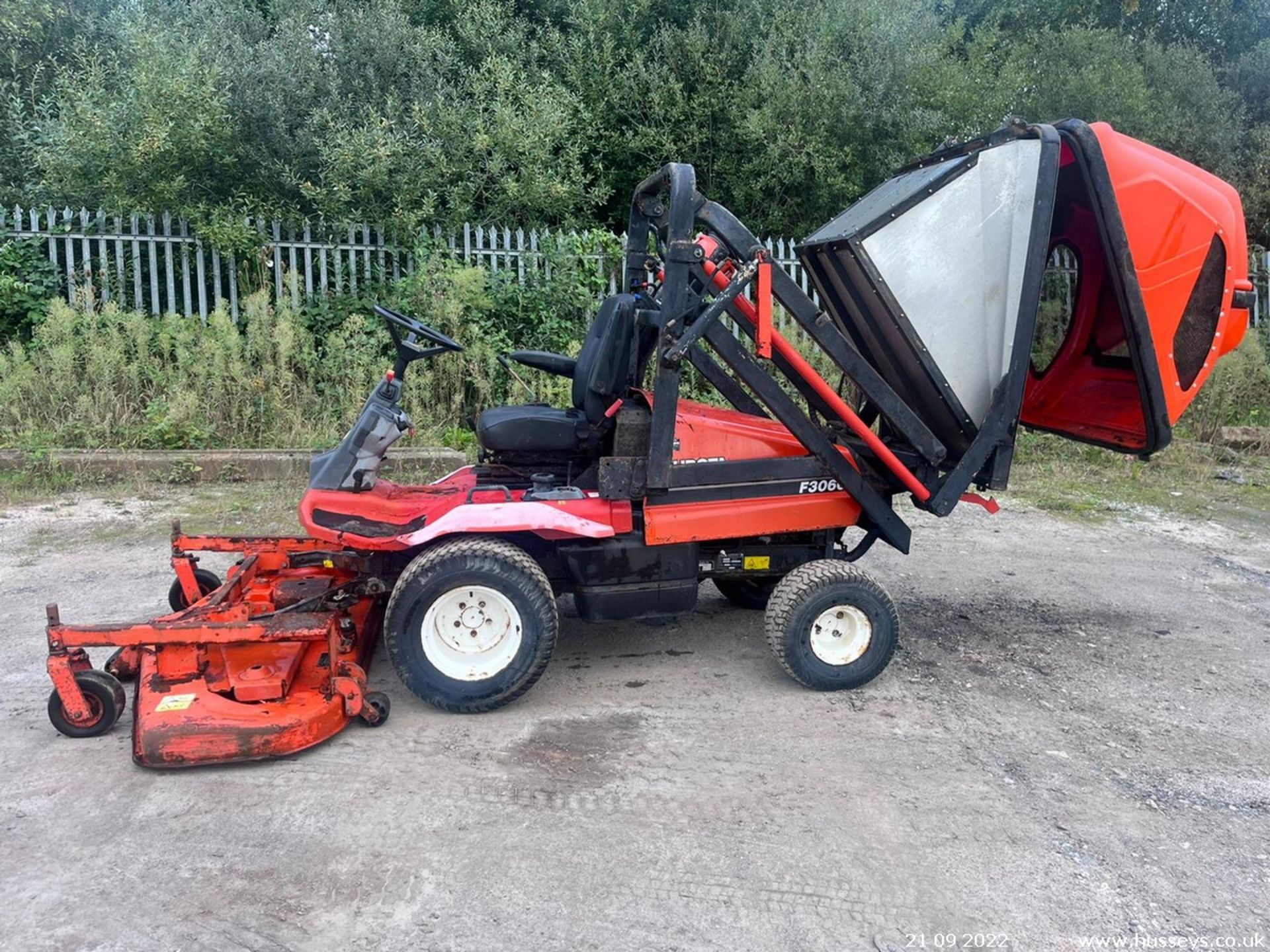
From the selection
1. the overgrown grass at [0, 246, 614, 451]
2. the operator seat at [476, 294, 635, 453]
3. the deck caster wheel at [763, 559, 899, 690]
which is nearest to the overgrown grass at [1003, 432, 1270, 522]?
the deck caster wheel at [763, 559, 899, 690]

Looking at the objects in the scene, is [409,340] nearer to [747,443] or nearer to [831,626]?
[747,443]

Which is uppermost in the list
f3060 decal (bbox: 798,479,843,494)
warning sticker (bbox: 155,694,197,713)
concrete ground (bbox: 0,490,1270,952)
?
f3060 decal (bbox: 798,479,843,494)

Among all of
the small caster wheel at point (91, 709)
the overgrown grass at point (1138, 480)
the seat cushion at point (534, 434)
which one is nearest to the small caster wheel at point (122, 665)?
the small caster wheel at point (91, 709)

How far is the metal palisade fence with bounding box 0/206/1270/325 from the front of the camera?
31.1 feet

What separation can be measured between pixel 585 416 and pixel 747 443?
0.78 meters

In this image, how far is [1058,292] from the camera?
5477mm

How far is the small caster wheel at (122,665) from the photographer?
12.7 ft

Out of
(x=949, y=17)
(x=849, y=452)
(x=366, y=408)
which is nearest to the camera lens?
(x=366, y=408)

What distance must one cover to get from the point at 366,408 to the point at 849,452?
2130 millimetres

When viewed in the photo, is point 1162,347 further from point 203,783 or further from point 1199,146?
point 1199,146

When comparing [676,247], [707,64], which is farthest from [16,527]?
[707,64]

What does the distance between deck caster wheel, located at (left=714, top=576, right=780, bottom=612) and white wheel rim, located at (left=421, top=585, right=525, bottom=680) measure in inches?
66.1

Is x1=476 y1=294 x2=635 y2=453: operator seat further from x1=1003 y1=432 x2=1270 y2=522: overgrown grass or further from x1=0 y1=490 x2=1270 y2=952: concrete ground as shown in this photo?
x1=1003 y1=432 x2=1270 y2=522: overgrown grass

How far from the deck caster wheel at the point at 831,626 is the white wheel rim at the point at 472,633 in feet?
3.57
